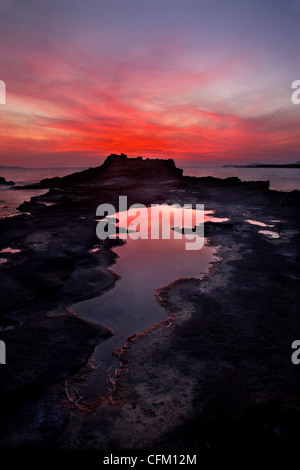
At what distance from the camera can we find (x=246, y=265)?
1029 cm

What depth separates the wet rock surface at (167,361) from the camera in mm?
3783

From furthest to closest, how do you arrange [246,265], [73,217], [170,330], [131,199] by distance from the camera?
[131,199] → [73,217] → [246,265] → [170,330]

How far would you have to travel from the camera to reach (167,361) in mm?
5297

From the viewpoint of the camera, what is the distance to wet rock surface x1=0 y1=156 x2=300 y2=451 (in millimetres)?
3783

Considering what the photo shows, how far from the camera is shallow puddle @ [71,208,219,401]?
5523 mm

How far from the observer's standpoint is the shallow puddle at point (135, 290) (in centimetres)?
552

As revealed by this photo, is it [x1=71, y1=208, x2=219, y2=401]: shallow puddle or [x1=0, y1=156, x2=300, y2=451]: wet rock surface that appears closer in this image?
[x1=0, y1=156, x2=300, y2=451]: wet rock surface

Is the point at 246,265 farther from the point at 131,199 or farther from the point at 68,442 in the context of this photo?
the point at 131,199

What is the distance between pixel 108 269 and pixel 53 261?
249cm

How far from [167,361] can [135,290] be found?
3.57 meters

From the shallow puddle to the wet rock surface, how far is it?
0.94ft

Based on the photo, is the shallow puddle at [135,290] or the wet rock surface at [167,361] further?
the shallow puddle at [135,290]

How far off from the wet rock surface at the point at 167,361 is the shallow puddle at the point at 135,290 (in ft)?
0.94
